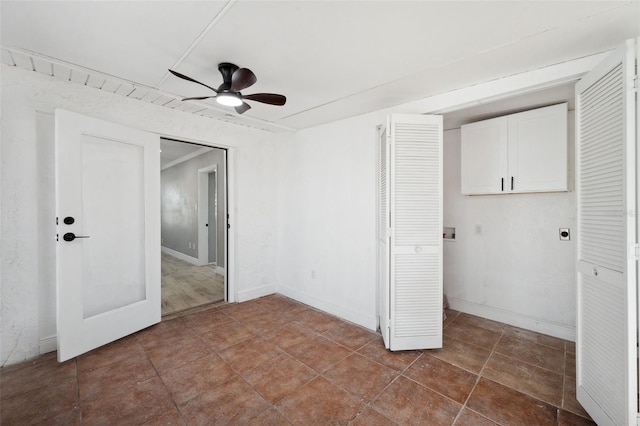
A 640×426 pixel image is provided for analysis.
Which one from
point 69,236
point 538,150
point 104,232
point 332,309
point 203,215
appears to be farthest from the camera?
point 203,215

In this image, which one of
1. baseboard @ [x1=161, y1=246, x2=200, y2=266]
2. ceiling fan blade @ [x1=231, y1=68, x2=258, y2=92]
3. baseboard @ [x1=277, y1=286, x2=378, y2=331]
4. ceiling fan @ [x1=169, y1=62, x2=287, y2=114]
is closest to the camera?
ceiling fan blade @ [x1=231, y1=68, x2=258, y2=92]

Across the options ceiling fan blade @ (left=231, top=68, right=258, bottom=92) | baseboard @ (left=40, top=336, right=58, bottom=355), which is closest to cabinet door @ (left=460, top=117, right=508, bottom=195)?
ceiling fan blade @ (left=231, top=68, right=258, bottom=92)

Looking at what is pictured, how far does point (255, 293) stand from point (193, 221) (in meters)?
3.05

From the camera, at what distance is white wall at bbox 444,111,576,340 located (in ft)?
9.11

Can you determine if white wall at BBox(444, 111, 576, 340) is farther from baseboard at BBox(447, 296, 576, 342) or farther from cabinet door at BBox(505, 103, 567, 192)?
cabinet door at BBox(505, 103, 567, 192)

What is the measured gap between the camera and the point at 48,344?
7.79 feet

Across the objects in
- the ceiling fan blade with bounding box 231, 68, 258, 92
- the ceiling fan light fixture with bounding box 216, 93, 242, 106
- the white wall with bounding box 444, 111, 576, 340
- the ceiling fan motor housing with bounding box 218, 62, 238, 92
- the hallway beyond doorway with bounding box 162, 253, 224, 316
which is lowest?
the hallway beyond doorway with bounding box 162, 253, 224, 316

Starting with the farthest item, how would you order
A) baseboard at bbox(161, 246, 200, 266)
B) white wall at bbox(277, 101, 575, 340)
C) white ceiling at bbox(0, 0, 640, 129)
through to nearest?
1. baseboard at bbox(161, 246, 200, 266)
2. white wall at bbox(277, 101, 575, 340)
3. white ceiling at bbox(0, 0, 640, 129)

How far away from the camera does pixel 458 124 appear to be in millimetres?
3354

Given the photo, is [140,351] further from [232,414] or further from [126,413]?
[232,414]

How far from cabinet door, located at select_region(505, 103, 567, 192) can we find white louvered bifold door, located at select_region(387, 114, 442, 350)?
1.05 meters

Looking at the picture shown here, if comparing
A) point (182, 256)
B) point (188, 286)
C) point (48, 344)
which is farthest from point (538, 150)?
point (182, 256)

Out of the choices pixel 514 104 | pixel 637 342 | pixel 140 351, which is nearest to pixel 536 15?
pixel 514 104

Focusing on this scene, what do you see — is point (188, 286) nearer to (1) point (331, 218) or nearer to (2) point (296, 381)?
(1) point (331, 218)
